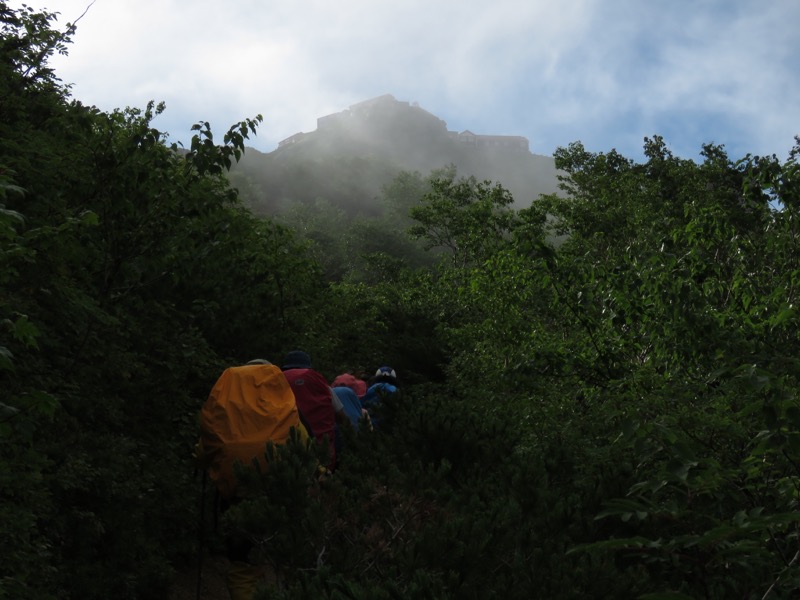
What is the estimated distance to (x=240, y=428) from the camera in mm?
5301

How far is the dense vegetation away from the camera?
3.39m

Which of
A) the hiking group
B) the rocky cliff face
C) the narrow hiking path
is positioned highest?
the rocky cliff face

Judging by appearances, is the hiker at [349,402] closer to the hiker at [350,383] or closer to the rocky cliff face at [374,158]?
the hiker at [350,383]

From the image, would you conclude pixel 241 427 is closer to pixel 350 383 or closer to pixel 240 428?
pixel 240 428

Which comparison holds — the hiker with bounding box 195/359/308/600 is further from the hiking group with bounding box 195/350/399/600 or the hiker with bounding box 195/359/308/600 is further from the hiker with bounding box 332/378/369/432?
the hiker with bounding box 332/378/369/432

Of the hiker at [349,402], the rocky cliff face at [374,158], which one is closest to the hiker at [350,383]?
the hiker at [349,402]

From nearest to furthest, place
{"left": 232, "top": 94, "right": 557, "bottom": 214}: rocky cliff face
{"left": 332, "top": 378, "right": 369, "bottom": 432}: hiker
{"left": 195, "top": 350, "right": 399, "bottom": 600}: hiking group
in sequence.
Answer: {"left": 195, "top": 350, "right": 399, "bottom": 600}: hiking group
{"left": 332, "top": 378, "right": 369, "bottom": 432}: hiker
{"left": 232, "top": 94, "right": 557, "bottom": 214}: rocky cliff face

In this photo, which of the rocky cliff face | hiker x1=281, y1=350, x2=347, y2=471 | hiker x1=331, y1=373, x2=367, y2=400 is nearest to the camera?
hiker x1=281, y1=350, x2=347, y2=471

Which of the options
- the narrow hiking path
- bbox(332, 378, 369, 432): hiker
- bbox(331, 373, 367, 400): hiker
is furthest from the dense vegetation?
bbox(331, 373, 367, 400): hiker

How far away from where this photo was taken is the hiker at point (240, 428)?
527 centimetres

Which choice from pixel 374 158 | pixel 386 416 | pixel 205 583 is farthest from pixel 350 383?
pixel 374 158

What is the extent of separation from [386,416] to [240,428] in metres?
1.26

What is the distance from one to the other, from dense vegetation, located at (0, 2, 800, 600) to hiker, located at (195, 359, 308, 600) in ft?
1.82

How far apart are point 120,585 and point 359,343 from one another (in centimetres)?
1549
